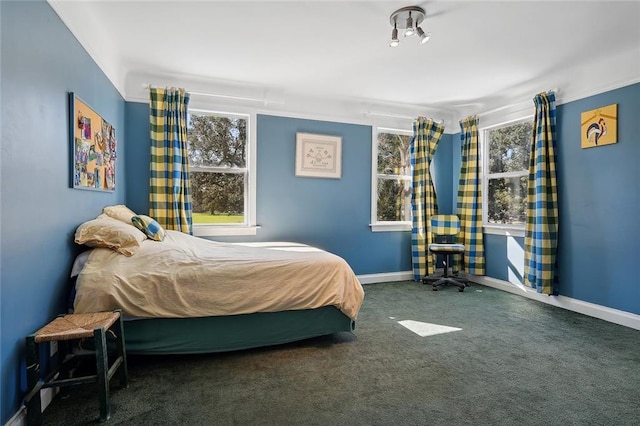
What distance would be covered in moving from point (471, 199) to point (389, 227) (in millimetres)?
1151

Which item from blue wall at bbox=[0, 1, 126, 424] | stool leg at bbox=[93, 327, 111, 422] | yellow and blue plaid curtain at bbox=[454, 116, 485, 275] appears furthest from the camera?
Result: yellow and blue plaid curtain at bbox=[454, 116, 485, 275]

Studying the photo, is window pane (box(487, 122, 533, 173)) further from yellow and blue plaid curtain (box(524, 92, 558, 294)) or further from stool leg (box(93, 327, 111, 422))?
stool leg (box(93, 327, 111, 422))

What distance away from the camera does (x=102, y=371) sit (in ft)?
5.21

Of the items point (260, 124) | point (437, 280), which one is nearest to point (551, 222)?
point (437, 280)

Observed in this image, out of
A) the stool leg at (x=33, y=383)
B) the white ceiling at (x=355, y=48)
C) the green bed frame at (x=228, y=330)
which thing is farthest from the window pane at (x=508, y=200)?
the stool leg at (x=33, y=383)

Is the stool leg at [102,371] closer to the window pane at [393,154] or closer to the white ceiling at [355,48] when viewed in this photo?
the white ceiling at [355,48]

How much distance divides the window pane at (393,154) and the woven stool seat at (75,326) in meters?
3.72

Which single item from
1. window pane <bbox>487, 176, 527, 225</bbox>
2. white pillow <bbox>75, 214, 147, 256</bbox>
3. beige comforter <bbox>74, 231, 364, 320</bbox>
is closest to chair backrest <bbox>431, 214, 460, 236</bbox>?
window pane <bbox>487, 176, 527, 225</bbox>

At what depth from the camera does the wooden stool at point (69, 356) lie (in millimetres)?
1492

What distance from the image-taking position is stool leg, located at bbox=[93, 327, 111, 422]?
1576mm

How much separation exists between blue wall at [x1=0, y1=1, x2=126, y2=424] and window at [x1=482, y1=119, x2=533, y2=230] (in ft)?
14.6

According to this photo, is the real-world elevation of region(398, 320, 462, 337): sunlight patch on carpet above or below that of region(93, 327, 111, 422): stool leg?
below

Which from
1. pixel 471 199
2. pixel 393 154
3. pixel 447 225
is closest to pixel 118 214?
pixel 393 154

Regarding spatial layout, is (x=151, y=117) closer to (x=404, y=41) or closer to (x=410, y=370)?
(x=404, y=41)
